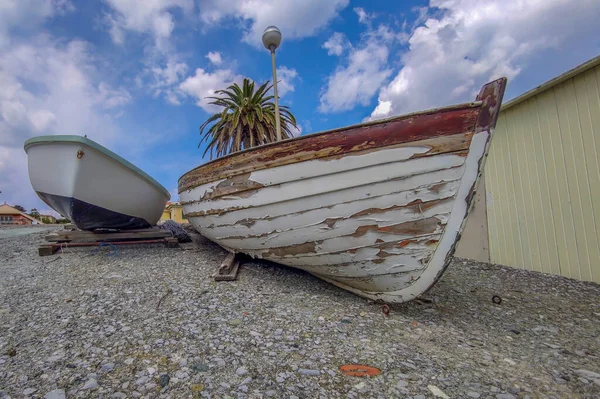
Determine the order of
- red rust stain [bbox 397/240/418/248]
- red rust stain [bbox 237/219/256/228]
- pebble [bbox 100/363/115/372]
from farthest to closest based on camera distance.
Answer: red rust stain [bbox 237/219/256/228] → red rust stain [bbox 397/240/418/248] → pebble [bbox 100/363/115/372]

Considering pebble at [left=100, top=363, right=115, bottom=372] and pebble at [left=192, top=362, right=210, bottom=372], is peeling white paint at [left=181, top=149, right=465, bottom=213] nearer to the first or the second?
pebble at [left=192, top=362, right=210, bottom=372]

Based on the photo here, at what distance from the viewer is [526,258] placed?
444 centimetres

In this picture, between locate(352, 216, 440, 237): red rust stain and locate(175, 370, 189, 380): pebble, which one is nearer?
locate(175, 370, 189, 380): pebble

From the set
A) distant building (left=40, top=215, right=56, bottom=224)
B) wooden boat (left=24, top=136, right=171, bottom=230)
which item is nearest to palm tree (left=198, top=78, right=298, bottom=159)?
wooden boat (left=24, top=136, right=171, bottom=230)

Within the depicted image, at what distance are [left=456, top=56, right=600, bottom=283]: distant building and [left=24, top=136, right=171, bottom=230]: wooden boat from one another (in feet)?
19.9

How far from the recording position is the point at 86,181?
3873mm

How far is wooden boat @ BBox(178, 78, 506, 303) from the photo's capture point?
2.04 metres

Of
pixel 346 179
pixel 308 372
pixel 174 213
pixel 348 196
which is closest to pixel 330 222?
pixel 348 196

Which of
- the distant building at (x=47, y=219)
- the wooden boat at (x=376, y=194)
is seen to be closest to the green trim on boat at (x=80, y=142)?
the wooden boat at (x=376, y=194)

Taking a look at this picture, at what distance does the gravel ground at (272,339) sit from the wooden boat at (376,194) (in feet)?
1.49

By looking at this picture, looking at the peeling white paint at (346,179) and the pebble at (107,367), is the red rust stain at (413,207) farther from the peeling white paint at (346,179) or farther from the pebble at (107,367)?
the pebble at (107,367)

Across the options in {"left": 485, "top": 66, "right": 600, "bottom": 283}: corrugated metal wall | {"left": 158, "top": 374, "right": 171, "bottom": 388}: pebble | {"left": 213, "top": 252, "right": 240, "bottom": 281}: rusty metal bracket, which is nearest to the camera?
{"left": 158, "top": 374, "right": 171, "bottom": 388}: pebble

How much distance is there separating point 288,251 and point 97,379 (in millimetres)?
1600

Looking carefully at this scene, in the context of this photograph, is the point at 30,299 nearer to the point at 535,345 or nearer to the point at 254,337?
the point at 254,337
